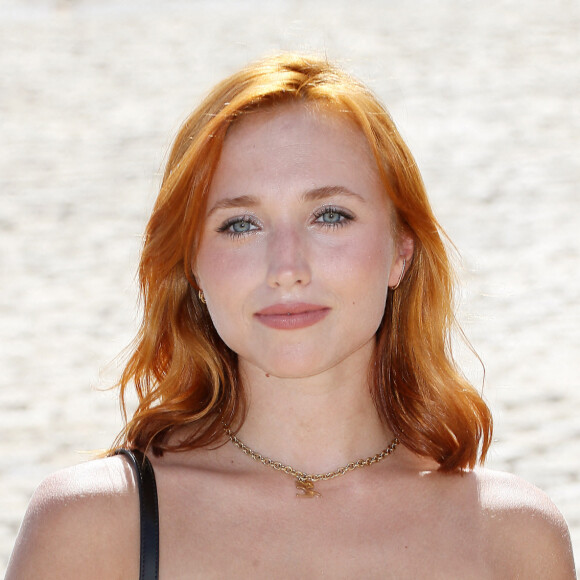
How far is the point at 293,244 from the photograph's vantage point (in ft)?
8.27

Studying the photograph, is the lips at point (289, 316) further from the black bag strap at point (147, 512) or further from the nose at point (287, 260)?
the black bag strap at point (147, 512)

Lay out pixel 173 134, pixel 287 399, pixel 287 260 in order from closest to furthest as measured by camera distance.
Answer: pixel 287 260 → pixel 287 399 → pixel 173 134

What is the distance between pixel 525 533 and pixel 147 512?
827 millimetres

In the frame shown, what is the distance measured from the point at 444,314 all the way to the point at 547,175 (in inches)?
344

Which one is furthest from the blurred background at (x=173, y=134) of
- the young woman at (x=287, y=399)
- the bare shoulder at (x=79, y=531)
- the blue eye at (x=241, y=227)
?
the bare shoulder at (x=79, y=531)

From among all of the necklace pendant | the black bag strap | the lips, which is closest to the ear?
the lips

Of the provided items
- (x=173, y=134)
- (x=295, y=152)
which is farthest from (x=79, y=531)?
(x=173, y=134)

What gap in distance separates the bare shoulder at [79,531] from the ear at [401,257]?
0.83 m

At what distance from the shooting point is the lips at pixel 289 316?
8.23 feet

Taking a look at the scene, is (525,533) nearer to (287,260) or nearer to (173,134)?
(287,260)

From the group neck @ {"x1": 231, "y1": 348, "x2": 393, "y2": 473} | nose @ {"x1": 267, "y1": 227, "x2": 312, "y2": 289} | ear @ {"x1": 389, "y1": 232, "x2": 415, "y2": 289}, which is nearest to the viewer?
nose @ {"x1": 267, "y1": 227, "x2": 312, "y2": 289}

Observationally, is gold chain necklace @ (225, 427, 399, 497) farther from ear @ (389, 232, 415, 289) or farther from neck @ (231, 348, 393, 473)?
ear @ (389, 232, 415, 289)

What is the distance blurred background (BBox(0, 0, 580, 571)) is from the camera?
695 centimetres

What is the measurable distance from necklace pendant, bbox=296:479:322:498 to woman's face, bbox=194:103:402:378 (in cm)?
27
